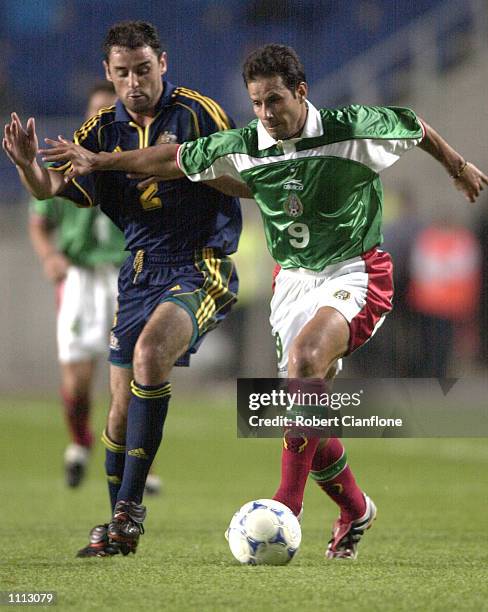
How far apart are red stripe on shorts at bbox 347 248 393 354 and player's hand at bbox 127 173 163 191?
3.04 ft

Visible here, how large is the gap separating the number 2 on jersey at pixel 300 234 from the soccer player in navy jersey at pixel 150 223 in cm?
31

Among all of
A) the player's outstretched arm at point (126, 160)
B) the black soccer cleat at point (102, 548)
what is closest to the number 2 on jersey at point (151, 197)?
the player's outstretched arm at point (126, 160)

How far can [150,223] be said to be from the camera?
5.49m

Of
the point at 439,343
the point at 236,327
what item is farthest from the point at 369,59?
the point at 439,343

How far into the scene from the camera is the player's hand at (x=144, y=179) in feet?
16.9

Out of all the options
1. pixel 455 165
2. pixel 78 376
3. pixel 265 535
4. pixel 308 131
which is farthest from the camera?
pixel 78 376

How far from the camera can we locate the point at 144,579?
419 centimetres

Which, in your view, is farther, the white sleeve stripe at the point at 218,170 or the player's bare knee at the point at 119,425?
the player's bare knee at the point at 119,425

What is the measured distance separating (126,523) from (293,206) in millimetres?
1448

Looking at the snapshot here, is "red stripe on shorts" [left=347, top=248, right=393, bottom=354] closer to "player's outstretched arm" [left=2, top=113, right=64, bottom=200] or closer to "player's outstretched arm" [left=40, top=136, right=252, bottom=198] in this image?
"player's outstretched arm" [left=40, top=136, right=252, bottom=198]

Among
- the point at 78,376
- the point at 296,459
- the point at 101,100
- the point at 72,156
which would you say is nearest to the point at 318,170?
the point at 72,156

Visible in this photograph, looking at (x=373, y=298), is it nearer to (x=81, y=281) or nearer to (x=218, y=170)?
(x=218, y=170)

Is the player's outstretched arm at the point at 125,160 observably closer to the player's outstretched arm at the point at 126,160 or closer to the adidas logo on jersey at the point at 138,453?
the player's outstretched arm at the point at 126,160

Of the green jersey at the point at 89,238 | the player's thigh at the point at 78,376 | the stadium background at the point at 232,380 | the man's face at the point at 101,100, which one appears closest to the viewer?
the stadium background at the point at 232,380
